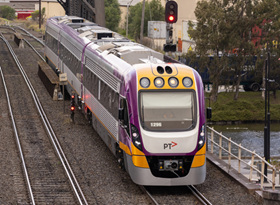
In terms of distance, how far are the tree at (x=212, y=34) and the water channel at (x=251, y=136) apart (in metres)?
4.59

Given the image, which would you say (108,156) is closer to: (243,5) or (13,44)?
(243,5)

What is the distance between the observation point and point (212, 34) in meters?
39.5

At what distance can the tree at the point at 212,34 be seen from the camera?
38.6 meters

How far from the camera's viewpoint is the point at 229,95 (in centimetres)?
4569

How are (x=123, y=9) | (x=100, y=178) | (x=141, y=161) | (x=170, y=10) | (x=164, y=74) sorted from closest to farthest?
1. (x=141, y=161)
2. (x=164, y=74)
3. (x=100, y=178)
4. (x=170, y=10)
5. (x=123, y=9)

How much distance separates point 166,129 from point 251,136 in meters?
24.6

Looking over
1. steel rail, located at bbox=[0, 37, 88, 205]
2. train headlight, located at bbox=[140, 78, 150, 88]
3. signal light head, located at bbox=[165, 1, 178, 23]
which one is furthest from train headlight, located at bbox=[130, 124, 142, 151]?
signal light head, located at bbox=[165, 1, 178, 23]

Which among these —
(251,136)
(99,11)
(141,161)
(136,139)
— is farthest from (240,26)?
(141,161)

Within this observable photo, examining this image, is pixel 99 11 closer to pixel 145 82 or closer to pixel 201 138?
pixel 145 82

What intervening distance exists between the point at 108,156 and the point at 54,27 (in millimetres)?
15059

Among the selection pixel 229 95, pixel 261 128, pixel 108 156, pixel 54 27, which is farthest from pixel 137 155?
pixel 229 95

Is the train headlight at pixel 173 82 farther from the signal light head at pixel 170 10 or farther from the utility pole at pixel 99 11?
the utility pole at pixel 99 11

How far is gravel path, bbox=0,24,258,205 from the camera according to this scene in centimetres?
1236

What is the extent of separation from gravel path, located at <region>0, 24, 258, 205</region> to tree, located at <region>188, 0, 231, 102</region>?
21221mm
